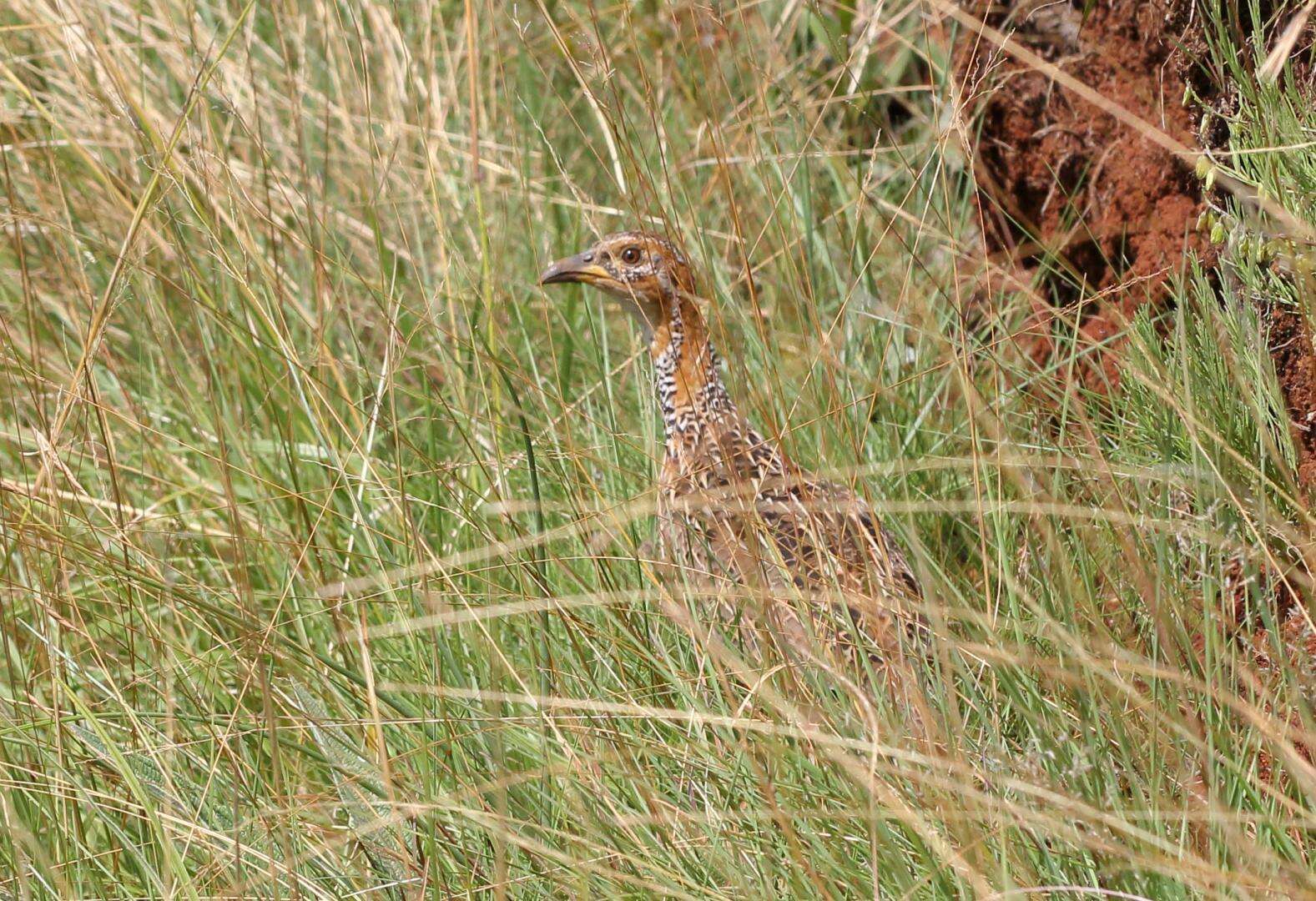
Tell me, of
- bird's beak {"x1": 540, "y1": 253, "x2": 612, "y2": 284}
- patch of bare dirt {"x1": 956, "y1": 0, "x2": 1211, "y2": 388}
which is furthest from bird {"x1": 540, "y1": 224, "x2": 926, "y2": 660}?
patch of bare dirt {"x1": 956, "y1": 0, "x2": 1211, "y2": 388}

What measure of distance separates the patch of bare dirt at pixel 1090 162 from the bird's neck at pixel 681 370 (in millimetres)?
781

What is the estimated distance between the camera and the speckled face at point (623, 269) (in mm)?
3783

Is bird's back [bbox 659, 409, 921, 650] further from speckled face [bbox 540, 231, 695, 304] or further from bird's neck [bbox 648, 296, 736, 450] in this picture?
speckled face [bbox 540, 231, 695, 304]

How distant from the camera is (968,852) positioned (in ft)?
6.67

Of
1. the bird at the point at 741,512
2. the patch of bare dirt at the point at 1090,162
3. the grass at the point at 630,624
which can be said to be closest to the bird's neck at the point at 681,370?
the bird at the point at 741,512

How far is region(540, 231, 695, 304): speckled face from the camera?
378 cm

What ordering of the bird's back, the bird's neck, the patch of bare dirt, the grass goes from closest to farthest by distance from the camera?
the grass → the bird's back → the patch of bare dirt → the bird's neck

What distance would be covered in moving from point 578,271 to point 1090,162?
131cm

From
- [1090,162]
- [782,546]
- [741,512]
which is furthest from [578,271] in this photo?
[741,512]

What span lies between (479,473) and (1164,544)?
5.77 ft

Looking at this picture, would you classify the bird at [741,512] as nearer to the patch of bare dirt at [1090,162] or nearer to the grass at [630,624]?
the grass at [630,624]

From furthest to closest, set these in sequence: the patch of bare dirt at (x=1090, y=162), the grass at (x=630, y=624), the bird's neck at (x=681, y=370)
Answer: the bird's neck at (x=681, y=370) → the patch of bare dirt at (x=1090, y=162) → the grass at (x=630, y=624)

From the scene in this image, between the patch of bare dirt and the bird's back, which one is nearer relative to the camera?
the bird's back

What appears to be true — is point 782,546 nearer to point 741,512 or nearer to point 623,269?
point 741,512
